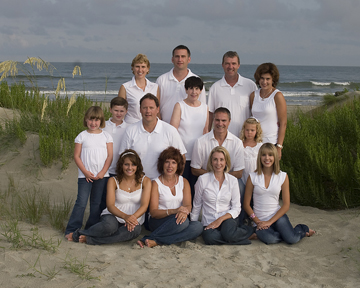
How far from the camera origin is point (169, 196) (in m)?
4.56

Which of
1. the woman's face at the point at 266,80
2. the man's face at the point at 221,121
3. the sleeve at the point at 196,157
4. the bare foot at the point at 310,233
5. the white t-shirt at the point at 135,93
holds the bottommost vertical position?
the bare foot at the point at 310,233

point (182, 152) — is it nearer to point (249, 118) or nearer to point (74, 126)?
point (249, 118)

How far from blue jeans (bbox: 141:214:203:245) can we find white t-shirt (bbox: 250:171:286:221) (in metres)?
0.79

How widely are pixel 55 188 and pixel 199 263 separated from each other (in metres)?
3.70

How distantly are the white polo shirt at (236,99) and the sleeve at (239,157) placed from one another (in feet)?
1.33

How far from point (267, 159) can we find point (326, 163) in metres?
1.51

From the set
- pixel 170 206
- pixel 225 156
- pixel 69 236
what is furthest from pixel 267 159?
pixel 69 236

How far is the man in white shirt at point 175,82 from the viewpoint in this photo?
5.11 metres

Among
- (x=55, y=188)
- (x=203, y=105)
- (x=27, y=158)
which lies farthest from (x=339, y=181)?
(x=27, y=158)

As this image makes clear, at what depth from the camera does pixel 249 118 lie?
4852mm

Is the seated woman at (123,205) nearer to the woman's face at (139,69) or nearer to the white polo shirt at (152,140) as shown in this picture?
the white polo shirt at (152,140)

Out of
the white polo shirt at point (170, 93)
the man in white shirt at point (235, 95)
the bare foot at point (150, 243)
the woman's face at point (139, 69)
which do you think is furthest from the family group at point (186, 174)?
the woman's face at point (139, 69)

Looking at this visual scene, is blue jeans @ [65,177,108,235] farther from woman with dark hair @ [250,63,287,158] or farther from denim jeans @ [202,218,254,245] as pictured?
woman with dark hair @ [250,63,287,158]

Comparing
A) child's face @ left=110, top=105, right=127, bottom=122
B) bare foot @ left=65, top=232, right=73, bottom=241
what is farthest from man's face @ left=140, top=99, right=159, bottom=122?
bare foot @ left=65, top=232, right=73, bottom=241
